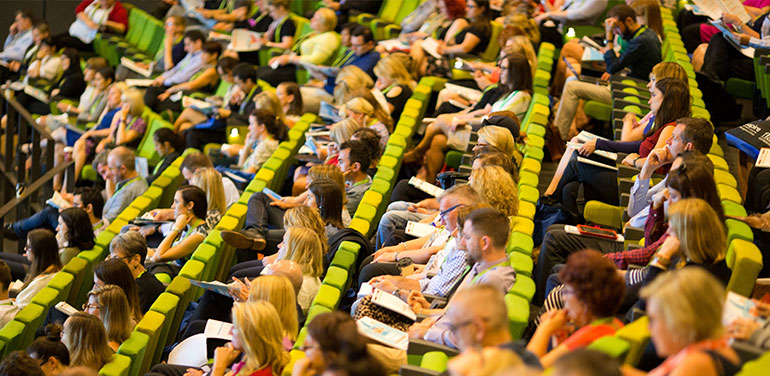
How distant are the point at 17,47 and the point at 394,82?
3.82 metres

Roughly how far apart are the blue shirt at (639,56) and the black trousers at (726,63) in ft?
1.00

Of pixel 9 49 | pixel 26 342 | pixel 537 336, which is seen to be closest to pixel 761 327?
pixel 537 336

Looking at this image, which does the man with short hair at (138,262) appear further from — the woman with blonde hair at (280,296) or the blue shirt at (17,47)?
the blue shirt at (17,47)

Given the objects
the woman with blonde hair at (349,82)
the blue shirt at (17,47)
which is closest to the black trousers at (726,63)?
the woman with blonde hair at (349,82)

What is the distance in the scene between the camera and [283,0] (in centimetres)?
663

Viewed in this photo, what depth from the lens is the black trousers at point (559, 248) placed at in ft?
10.4

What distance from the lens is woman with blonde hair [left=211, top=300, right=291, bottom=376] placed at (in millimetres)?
2480

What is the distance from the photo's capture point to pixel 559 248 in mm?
3176

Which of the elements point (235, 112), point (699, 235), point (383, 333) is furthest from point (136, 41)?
point (699, 235)

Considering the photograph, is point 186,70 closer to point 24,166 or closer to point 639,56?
point 24,166

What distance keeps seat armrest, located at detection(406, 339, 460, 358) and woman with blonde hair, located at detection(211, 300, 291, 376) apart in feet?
1.11

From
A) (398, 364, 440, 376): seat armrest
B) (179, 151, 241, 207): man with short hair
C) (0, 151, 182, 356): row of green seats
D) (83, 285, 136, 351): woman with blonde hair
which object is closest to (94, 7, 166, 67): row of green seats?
(0, 151, 182, 356): row of green seats

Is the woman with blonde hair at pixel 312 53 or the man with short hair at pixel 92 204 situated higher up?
the woman with blonde hair at pixel 312 53

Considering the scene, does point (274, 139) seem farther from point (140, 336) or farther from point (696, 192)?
point (696, 192)
